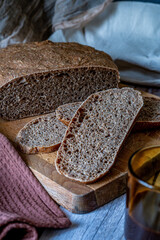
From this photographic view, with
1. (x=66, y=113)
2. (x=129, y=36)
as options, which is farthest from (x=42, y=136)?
(x=129, y=36)

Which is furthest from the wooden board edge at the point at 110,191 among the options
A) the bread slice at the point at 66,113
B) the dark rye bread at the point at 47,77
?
the dark rye bread at the point at 47,77

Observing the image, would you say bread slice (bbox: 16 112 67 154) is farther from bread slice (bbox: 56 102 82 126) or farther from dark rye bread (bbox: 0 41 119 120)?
dark rye bread (bbox: 0 41 119 120)

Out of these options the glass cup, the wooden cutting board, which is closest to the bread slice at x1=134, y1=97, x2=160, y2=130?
the wooden cutting board

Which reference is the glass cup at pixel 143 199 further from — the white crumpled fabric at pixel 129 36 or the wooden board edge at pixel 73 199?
the white crumpled fabric at pixel 129 36

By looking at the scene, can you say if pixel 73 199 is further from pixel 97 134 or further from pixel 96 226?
pixel 97 134

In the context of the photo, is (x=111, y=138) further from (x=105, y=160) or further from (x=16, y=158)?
(x=16, y=158)
